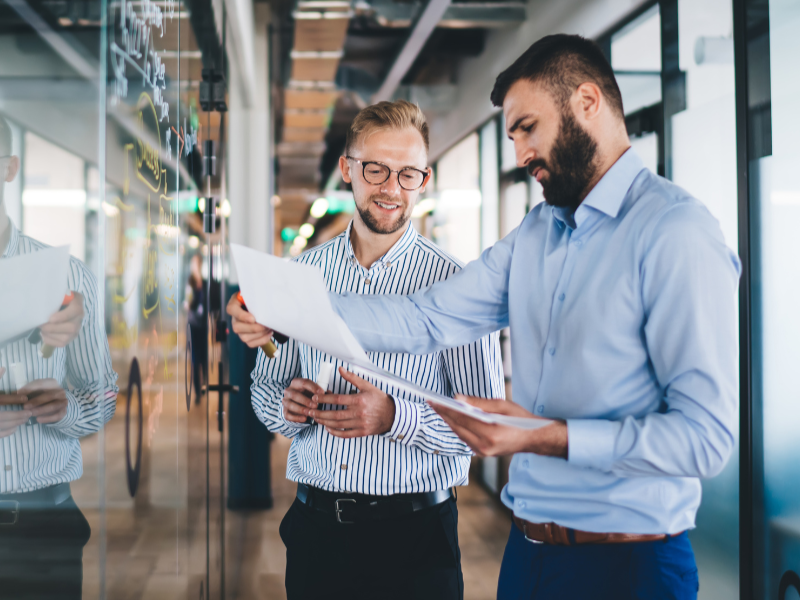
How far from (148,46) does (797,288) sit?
7.17 ft

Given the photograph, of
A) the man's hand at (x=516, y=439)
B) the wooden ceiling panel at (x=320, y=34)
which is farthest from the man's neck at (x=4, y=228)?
A: the wooden ceiling panel at (x=320, y=34)

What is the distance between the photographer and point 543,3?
429cm

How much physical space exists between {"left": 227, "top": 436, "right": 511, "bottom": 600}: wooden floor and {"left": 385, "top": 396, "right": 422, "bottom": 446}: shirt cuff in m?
2.22

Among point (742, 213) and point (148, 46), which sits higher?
point (148, 46)

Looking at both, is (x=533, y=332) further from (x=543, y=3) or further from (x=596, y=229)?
(x=543, y=3)

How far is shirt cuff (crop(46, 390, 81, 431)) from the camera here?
0.75 m

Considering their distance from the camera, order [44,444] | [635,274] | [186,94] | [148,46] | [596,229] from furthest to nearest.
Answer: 1. [186,94]
2. [148,46]
3. [596,229]
4. [635,274]
5. [44,444]

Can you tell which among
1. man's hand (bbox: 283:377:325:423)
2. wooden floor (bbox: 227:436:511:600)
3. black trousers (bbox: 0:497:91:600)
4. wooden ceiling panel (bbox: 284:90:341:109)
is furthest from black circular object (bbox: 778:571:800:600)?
wooden ceiling panel (bbox: 284:90:341:109)

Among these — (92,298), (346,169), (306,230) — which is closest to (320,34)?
(346,169)

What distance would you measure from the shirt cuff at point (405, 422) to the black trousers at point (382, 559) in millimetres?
221

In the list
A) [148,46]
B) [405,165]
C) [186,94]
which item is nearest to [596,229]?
[405,165]

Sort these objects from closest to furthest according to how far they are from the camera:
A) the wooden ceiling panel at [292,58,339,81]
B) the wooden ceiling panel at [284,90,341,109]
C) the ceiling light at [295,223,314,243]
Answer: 1. the wooden ceiling panel at [292,58,339,81]
2. the wooden ceiling panel at [284,90,341,109]
3. the ceiling light at [295,223,314,243]

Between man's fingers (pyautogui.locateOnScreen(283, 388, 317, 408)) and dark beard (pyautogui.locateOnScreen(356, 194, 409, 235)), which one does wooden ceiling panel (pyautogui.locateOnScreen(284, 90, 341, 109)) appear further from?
man's fingers (pyautogui.locateOnScreen(283, 388, 317, 408))

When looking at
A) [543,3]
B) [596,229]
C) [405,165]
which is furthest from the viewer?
[543,3]
